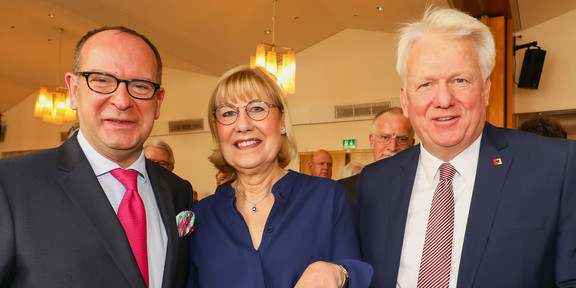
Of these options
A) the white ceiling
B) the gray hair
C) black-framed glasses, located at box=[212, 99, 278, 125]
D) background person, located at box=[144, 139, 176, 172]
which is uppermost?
the white ceiling

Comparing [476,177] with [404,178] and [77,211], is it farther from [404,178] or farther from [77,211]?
[77,211]

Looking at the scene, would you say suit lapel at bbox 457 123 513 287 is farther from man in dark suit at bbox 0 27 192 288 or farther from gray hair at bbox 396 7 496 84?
man in dark suit at bbox 0 27 192 288

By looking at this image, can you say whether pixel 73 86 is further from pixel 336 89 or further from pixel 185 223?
pixel 336 89

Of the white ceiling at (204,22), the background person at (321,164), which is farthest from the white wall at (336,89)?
the background person at (321,164)

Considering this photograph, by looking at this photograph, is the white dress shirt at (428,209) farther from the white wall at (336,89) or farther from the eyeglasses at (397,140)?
the white wall at (336,89)

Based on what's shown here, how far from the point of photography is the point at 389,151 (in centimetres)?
339

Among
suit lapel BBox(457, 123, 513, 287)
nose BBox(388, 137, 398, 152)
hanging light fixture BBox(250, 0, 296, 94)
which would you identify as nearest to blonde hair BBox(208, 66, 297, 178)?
suit lapel BBox(457, 123, 513, 287)

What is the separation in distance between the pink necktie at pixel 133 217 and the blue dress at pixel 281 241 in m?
0.30

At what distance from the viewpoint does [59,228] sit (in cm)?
140

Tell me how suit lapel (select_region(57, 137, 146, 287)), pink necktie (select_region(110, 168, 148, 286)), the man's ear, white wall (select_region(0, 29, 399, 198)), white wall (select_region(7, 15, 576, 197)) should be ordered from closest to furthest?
suit lapel (select_region(57, 137, 146, 287)), pink necktie (select_region(110, 168, 148, 286)), the man's ear, white wall (select_region(7, 15, 576, 197)), white wall (select_region(0, 29, 399, 198))

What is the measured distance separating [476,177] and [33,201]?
1.53 meters

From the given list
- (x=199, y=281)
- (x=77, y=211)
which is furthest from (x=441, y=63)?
(x=77, y=211)

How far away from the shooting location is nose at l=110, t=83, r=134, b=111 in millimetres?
1642

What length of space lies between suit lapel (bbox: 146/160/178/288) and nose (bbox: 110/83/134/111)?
36 centimetres
